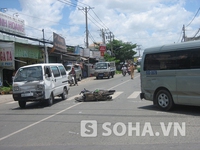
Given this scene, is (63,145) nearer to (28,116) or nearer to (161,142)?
(161,142)

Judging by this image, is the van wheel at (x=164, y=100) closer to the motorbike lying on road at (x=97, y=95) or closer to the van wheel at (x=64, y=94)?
the motorbike lying on road at (x=97, y=95)

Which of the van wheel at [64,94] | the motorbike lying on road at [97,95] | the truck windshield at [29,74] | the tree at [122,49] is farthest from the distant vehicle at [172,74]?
the tree at [122,49]

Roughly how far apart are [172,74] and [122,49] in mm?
65318

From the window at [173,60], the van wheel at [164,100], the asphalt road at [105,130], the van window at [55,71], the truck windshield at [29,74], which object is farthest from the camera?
the van window at [55,71]

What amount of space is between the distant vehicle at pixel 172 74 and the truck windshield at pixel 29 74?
4.89 meters

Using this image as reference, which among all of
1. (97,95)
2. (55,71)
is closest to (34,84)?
(55,71)

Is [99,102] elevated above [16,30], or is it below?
below

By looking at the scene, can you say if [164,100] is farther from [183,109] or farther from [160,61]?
[160,61]

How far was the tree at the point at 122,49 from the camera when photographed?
74.6 metres

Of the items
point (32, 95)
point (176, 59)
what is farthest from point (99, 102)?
point (176, 59)

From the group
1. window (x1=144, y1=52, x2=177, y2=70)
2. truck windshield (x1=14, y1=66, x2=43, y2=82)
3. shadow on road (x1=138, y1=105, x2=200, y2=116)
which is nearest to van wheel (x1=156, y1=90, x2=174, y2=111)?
shadow on road (x1=138, y1=105, x2=200, y2=116)

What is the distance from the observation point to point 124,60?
76.6 m

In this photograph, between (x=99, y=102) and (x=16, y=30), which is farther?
(x=16, y=30)

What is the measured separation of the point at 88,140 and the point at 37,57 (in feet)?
74.9
